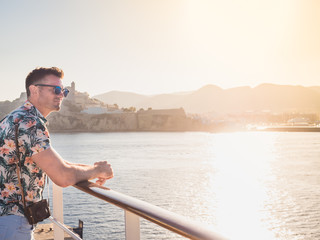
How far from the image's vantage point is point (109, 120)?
380ft

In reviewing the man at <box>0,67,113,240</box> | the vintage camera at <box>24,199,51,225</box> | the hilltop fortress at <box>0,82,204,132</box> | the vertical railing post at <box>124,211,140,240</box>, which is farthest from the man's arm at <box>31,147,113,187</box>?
the hilltop fortress at <box>0,82,204,132</box>

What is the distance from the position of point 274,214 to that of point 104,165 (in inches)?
976

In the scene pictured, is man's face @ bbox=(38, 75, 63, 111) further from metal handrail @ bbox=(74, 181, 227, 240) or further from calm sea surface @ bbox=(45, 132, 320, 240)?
calm sea surface @ bbox=(45, 132, 320, 240)

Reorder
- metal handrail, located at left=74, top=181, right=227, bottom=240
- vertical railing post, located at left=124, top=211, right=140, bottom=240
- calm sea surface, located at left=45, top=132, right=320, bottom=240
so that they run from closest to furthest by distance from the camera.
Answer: metal handrail, located at left=74, top=181, right=227, bottom=240 < vertical railing post, located at left=124, top=211, right=140, bottom=240 < calm sea surface, located at left=45, top=132, right=320, bottom=240

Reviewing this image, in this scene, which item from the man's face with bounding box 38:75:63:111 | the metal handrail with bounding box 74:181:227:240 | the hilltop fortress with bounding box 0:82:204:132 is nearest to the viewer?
the metal handrail with bounding box 74:181:227:240

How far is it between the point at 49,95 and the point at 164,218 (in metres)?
0.79

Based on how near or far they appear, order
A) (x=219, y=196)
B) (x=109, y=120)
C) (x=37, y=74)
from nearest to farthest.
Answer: (x=37, y=74)
(x=219, y=196)
(x=109, y=120)

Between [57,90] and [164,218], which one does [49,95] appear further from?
[164,218]

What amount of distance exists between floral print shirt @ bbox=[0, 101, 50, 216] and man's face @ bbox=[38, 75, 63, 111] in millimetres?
94

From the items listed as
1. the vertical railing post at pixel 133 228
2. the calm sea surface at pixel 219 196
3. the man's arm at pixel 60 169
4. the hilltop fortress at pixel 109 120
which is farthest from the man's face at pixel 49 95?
the hilltop fortress at pixel 109 120

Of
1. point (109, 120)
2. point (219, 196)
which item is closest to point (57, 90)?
point (219, 196)

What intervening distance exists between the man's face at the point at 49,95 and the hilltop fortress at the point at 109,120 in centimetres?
A: 10890

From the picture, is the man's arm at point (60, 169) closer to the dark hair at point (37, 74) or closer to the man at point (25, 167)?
the man at point (25, 167)

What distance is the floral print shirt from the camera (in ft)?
4.04
